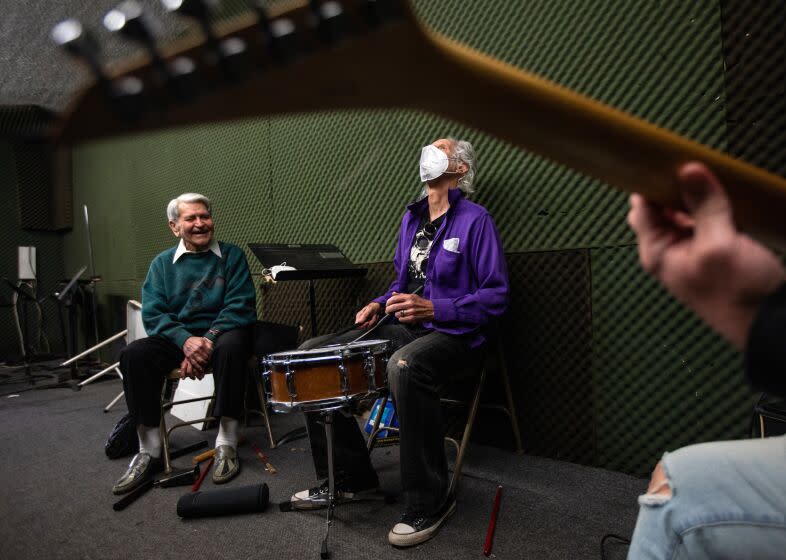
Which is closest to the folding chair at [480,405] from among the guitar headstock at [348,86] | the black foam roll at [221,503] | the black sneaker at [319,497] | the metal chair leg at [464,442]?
the metal chair leg at [464,442]

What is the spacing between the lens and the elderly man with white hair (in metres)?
2.67

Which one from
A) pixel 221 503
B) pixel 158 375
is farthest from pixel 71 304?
pixel 221 503

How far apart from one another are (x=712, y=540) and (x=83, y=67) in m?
0.89

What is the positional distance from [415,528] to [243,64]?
1.79 meters

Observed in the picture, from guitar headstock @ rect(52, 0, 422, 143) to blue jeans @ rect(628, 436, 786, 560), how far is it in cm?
61

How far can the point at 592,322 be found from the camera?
7.91ft

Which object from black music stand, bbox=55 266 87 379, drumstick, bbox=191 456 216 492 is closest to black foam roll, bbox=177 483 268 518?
drumstick, bbox=191 456 216 492

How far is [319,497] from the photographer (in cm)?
214

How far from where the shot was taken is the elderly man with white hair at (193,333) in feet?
8.77

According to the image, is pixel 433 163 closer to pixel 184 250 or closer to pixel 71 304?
pixel 184 250

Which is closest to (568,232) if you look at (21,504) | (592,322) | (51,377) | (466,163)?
(592,322)

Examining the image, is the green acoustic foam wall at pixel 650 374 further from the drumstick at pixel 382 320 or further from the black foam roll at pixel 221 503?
the black foam roll at pixel 221 503

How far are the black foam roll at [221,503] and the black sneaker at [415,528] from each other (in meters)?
0.65

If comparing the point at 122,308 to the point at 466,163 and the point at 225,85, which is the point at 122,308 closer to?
the point at 466,163
